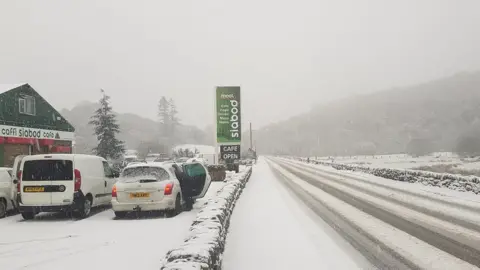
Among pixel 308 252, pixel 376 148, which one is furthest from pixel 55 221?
pixel 376 148

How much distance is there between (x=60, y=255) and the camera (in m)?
7.00

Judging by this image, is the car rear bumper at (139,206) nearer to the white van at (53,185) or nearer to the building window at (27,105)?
the white van at (53,185)

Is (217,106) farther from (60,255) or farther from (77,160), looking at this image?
(60,255)

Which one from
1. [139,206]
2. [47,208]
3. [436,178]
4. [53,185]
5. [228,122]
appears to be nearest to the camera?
[47,208]

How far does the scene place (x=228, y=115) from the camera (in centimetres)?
3228

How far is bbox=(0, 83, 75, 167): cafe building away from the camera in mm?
24341

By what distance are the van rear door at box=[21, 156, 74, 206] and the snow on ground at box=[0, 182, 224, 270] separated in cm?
64

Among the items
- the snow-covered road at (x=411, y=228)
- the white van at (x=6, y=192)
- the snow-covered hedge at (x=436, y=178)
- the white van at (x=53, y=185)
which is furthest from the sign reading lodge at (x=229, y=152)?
the white van at (x=53, y=185)

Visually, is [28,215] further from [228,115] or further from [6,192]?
[228,115]

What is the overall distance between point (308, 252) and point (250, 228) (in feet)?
A: 8.42

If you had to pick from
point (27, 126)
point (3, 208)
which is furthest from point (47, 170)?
point (27, 126)


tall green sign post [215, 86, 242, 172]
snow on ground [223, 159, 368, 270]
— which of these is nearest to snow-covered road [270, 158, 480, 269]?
snow on ground [223, 159, 368, 270]

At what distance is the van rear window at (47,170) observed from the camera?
10.7m

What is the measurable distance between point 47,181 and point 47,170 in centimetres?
34
